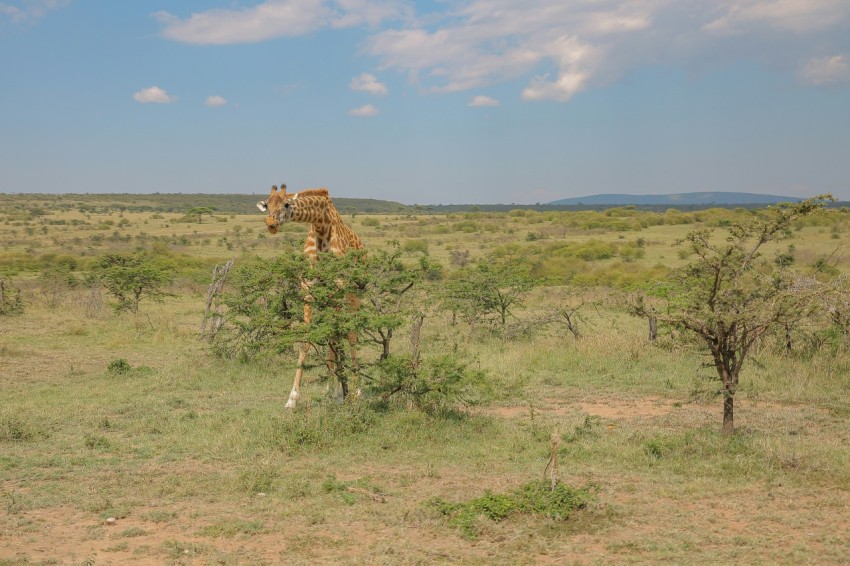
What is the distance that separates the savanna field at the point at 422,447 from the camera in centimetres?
526

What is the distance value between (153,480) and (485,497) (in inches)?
113

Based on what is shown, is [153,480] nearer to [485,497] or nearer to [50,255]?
[485,497]

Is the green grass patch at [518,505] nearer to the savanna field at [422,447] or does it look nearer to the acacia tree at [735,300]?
the savanna field at [422,447]

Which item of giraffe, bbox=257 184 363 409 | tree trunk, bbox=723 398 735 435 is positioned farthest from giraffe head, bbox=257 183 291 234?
tree trunk, bbox=723 398 735 435

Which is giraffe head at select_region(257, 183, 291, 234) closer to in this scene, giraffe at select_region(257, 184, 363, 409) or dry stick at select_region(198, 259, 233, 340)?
giraffe at select_region(257, 184, 363, 409)

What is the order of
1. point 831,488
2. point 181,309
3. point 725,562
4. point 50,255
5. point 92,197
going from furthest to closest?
point 92,197 → point 50,255 → point 181,309 → point 831,488 → point 725,562

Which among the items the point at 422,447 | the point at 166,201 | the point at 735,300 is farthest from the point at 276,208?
the point at 166,201

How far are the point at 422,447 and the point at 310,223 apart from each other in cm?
361

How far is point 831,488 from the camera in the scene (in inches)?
242

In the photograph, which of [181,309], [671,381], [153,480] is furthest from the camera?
[181,309]

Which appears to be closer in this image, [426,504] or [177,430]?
[426,504]

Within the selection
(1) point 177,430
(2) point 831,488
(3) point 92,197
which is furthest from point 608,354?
(3) point 92,197

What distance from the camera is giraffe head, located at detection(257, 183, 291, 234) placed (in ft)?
29.1

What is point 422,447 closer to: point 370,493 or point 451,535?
point 370,493
